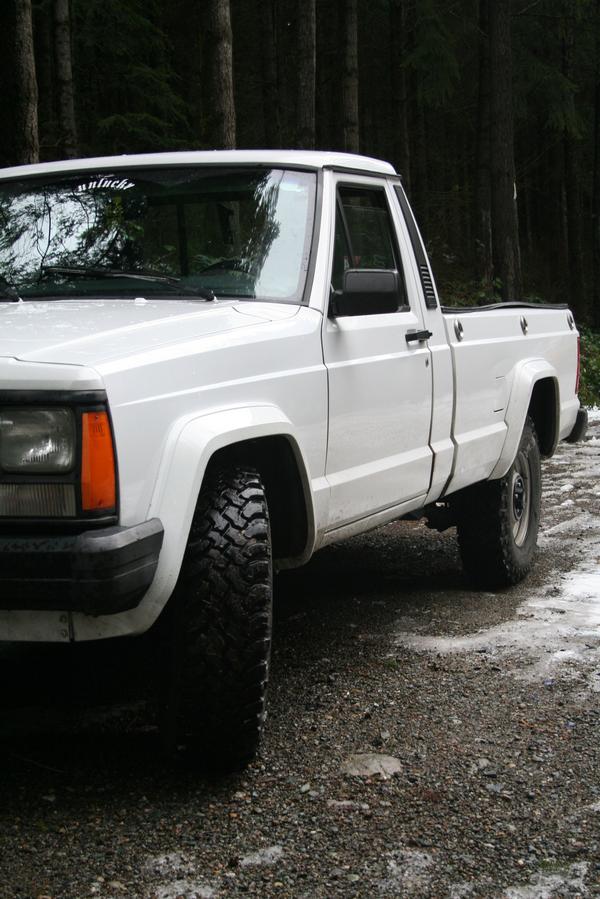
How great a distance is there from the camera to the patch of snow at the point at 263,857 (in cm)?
289

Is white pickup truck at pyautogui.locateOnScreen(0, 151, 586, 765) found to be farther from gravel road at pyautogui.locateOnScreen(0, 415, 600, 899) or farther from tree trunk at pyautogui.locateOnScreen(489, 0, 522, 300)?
tree trunk at pyautogui.locateOnScreen(489, 0, 522, 300)

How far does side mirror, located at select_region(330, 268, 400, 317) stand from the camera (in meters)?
3.99

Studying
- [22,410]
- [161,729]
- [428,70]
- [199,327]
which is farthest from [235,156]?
[428,70]

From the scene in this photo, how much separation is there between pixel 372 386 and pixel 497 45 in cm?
1557

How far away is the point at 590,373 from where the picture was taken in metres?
17.2

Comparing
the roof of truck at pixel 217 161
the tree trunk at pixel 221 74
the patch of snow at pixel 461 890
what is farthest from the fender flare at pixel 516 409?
the tree trunk at pixel 221 74

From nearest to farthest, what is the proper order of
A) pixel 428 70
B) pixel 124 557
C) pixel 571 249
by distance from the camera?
pixel 124 557
pixel 428 70
pixel 571 249

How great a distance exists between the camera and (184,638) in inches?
128

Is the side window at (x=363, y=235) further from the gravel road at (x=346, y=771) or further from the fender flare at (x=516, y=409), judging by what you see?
the gravel road at (x=346, y=771)

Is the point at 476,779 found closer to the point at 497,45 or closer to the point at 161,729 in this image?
the point at 161,729

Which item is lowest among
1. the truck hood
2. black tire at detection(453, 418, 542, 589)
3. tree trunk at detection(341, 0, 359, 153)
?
black tire at detection(453, 418, 542, 589)

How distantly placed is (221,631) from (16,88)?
6899mm

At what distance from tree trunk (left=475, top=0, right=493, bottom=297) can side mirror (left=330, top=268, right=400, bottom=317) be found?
15.5 m

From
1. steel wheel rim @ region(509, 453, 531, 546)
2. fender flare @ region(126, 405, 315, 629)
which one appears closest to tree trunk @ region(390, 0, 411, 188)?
steel wheel rim @ region(509, 453, 531, 546)
